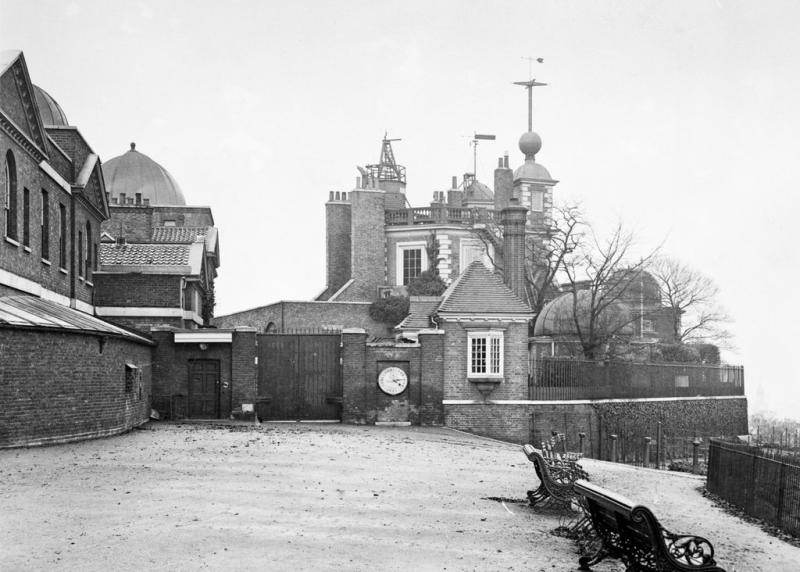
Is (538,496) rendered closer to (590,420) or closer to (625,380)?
(590,420)

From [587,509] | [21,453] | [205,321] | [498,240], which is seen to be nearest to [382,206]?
[498,240]

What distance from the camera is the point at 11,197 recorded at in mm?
23297

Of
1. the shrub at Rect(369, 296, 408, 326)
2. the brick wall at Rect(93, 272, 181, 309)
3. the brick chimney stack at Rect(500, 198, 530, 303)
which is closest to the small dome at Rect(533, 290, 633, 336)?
the brick chimney stack at Rect(500, 198, 530, 303)

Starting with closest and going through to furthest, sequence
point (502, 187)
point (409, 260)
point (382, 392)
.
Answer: point (382, 392) < point (409, 260) < point (502, 187)

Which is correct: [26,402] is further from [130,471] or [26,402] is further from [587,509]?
[587,509]

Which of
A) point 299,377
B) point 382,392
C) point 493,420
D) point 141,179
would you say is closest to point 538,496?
point 382,392

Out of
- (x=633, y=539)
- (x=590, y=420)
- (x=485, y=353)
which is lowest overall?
(x=590, y=420)

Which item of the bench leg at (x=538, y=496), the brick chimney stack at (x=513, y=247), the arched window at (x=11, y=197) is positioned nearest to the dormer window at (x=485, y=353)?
the brick chimney stack at (x=513, y=247)

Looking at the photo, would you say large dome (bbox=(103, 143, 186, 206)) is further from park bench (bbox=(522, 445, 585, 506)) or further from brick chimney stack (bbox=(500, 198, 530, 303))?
park bench (bbox=(522, 445, 585, 506))

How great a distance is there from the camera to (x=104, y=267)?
1353 inches

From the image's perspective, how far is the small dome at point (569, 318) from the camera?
141 ft

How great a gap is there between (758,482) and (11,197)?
1765cm

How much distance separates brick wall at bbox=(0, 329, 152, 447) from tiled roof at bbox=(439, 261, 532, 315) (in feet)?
36.3

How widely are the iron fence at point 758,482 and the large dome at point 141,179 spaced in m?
44.7
